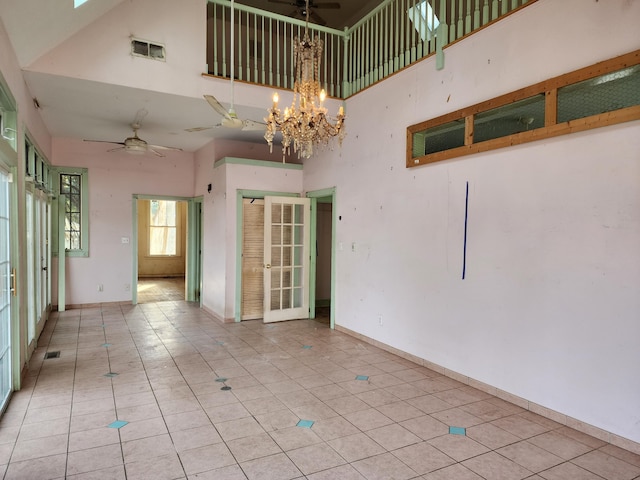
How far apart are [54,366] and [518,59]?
5.41 metres

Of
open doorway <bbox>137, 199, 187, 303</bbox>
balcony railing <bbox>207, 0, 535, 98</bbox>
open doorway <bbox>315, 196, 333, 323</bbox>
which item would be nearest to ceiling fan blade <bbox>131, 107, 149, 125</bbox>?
balcony railing <bbox>207, 0, 535, 98</bbox>

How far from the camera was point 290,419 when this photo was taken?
10.2ft

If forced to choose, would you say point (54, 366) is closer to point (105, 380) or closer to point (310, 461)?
point (105, 380)

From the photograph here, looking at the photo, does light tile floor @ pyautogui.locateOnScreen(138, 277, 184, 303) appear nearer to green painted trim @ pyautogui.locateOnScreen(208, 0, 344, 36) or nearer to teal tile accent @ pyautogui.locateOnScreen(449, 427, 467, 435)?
green painted trim @ pyautogui.locateOnScreen(208, 0, 344, 36)

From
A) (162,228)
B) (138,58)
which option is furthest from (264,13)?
(162,228)

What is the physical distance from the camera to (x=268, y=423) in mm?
3031

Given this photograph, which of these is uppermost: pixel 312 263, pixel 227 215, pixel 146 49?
pixel 146 49

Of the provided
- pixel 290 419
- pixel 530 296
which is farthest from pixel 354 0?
pixel 290 419

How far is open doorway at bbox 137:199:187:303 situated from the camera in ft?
39.4

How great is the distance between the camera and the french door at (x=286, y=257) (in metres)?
6.33

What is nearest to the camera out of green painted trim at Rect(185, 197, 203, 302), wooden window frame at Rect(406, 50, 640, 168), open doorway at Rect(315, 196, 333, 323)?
wooden window frame at Rect(406, 50, 640, 168)

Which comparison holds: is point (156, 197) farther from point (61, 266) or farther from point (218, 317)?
point (218, 317)

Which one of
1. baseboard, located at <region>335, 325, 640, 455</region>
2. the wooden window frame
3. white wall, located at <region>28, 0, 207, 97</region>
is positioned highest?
white wall, located at <region>28, 0, 207, 97</region>

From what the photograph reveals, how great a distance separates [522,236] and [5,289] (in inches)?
169
